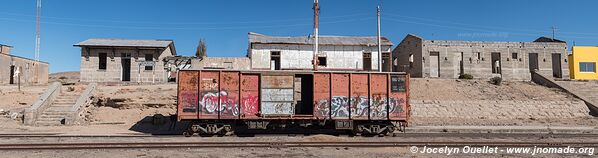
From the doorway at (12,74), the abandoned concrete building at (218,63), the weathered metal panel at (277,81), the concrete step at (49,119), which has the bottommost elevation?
the concrete step at (49,119)

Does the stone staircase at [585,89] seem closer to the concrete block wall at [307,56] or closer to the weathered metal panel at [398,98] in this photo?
the concrete block wall at [307,56]

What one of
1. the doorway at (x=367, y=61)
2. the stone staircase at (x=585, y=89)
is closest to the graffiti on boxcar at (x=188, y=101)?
the doorway at (x=367, y=61)

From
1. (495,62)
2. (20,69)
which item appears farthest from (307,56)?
(20,69)

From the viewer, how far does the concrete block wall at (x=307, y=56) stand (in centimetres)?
3412

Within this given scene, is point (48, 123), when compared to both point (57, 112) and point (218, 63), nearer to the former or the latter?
point (57, 112)

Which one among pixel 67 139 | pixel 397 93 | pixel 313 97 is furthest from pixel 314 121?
pixel 67 139

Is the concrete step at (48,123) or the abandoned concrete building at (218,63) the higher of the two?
the abandoned concrete building at (218,63)

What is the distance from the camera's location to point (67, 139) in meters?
13.6

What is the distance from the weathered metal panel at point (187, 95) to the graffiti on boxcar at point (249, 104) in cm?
187

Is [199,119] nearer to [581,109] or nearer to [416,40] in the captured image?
[581,109]

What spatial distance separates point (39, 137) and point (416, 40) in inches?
1292

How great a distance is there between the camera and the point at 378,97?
51.0 ft

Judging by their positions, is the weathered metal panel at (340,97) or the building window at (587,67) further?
the building window at (587,67)

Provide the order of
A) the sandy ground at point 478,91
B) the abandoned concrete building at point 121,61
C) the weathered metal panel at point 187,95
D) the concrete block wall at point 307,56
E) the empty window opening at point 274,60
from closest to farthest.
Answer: the weathered metal panel at point 187,95 < the sandy ground at point 478,91 < the abandoned concrete building at point 121,61 < the concrete block wall at point 307,56 < the empty window opening at point 274,60
